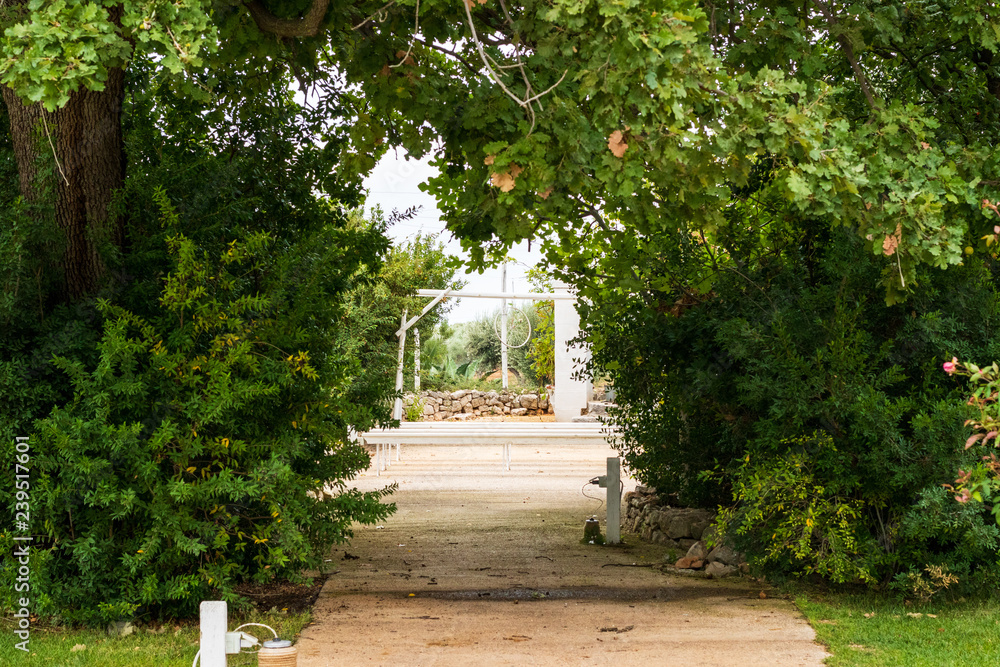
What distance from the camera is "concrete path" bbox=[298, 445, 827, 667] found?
17.0ft

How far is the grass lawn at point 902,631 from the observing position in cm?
497

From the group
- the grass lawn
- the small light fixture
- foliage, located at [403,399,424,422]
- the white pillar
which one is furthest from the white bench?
the small light fixture

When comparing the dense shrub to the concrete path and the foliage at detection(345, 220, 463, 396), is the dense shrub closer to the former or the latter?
the concrete path

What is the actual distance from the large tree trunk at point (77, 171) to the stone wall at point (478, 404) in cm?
1884

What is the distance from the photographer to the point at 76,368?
513 cm

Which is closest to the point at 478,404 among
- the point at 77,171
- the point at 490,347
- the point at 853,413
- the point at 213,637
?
the point at 490,347

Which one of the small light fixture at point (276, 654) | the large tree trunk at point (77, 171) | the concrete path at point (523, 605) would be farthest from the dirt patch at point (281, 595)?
the small light fixture at point (276, 654)

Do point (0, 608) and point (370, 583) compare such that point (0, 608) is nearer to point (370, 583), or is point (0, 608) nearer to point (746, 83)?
point (370, 583)

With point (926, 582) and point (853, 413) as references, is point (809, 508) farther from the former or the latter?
point (926, 582)

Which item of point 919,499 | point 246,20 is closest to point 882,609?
point 919,499

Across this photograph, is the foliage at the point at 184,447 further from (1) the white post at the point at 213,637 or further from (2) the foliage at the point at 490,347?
(2) the foliage at the point at 490,347

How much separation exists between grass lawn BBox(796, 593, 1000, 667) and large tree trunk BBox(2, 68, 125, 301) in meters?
5.09

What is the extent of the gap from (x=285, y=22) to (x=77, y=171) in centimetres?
172

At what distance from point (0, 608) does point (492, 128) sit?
4215mm
